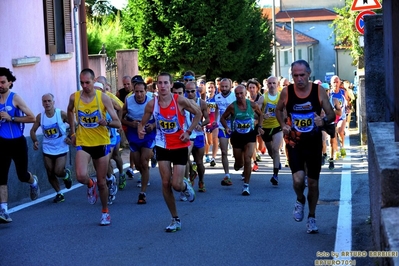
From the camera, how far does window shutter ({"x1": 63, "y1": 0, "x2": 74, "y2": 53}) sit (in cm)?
1772

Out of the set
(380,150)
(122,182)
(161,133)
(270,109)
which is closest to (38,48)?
(122,182)

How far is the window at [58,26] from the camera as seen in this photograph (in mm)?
16609

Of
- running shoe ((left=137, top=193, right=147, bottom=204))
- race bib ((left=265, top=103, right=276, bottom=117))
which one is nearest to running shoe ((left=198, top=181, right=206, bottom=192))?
running shoe ((left=137, top=193, right=147, bottom=204))

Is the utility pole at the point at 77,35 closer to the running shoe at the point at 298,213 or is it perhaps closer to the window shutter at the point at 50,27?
the window shutter at the point at 50,27

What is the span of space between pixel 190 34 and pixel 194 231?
2540 cm

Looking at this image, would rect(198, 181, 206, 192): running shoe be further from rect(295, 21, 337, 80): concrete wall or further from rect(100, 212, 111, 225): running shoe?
rect(295, 21, 337, 80): concrete wall

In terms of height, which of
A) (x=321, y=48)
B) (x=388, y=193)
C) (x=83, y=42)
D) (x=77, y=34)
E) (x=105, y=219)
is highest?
(x=321, y=48)

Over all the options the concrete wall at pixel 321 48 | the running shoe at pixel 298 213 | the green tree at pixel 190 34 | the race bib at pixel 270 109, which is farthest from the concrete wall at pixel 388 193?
the concrete wall at pixel 321 48

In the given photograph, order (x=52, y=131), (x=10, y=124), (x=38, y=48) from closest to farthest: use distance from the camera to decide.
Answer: (x=10, y=124), (x=52, y=131), (x=38, y=48)

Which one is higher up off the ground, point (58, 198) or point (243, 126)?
point (243, 126)

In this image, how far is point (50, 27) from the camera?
55.1ft

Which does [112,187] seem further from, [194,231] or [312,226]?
[312,226]

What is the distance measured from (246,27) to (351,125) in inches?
283

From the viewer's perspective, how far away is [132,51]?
25.8 meters
